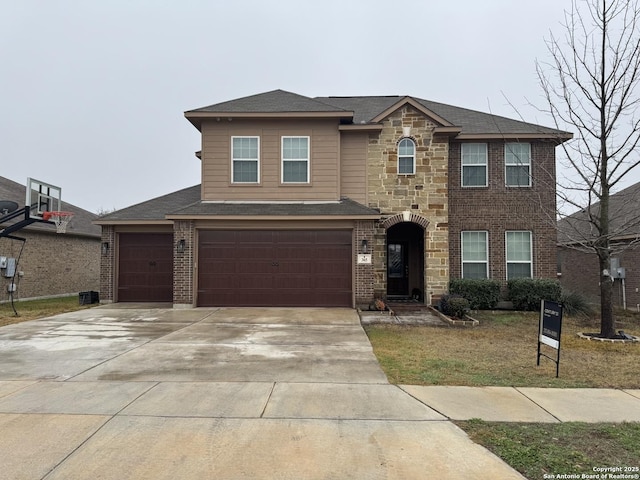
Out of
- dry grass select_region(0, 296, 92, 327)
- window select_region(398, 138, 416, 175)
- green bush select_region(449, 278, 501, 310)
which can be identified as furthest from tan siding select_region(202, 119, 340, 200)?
dry grass select_region(0, 296, 92, 327)

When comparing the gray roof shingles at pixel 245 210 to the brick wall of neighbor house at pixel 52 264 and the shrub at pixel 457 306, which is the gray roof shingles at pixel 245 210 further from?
the brick wall of neighbor house at pixel 52 264

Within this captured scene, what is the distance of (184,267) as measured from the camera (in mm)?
13375

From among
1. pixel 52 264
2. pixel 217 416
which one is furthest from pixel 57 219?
pixel 217 416

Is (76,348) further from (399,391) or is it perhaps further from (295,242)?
(295,242)

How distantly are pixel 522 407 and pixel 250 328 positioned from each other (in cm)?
657

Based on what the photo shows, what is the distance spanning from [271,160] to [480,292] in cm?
Answer: 818

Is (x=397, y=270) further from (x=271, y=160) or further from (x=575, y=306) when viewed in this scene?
(x=271, y=160)

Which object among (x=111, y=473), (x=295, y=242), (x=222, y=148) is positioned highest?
(x=222, y=148)

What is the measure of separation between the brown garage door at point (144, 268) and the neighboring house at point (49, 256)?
4.63m

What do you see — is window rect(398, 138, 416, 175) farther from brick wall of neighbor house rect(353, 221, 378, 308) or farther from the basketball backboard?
the basketball backboard

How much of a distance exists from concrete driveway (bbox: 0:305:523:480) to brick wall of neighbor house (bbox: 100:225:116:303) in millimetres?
6676

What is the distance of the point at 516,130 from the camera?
1477cm

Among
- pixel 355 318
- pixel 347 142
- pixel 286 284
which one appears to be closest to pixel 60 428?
pixel 355 318

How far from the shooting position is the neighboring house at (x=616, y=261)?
46.9 feet
